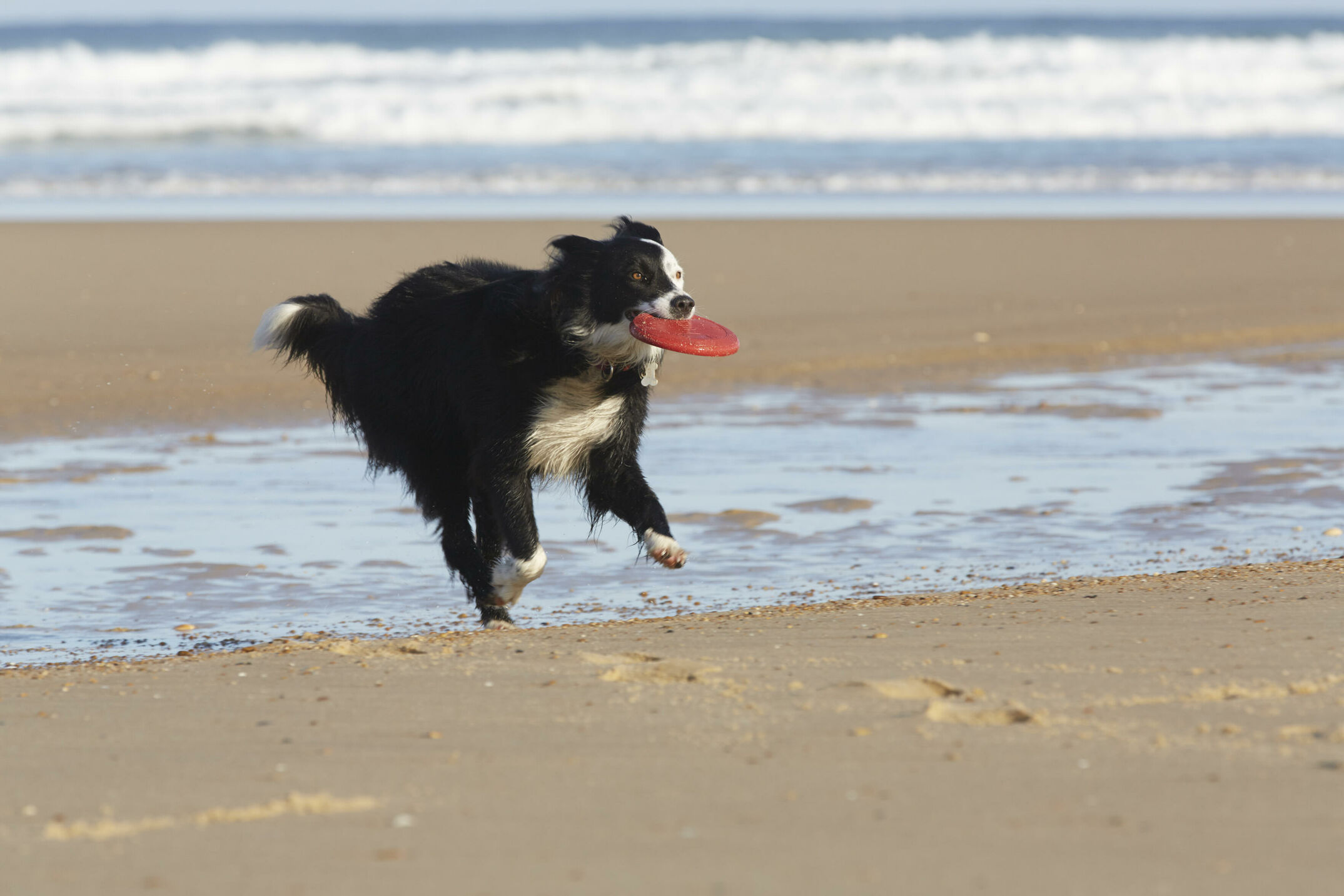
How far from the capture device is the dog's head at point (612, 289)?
499 cm

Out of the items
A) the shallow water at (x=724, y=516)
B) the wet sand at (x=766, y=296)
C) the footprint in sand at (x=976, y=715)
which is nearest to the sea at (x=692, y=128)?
the wet sand at (x=766, y=296)

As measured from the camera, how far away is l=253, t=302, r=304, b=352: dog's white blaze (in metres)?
5.85

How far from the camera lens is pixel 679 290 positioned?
512cm

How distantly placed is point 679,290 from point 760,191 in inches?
666

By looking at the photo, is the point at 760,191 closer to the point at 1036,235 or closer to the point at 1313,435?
the point at 1036,235

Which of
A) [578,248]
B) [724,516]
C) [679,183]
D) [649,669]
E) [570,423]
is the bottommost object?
[724,516]

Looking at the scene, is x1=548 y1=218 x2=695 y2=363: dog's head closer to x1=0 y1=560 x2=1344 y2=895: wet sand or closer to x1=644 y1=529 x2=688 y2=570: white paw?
x1=644 y1=529 x2=688 y2=570: white paw

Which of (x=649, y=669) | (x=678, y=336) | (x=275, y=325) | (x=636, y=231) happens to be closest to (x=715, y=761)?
(x=649, y=669)

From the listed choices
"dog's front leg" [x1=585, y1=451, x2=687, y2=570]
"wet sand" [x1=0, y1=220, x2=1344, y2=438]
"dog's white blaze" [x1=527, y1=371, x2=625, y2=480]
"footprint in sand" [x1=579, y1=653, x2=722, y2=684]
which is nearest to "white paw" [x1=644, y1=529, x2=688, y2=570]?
"dog's front leg" [x1=585, y1=451, x2=687, y2=570]

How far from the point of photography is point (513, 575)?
541 cm

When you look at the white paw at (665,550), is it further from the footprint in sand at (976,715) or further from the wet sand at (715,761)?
the footprint in sand at (976,715)

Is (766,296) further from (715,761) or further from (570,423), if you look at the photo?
(715,761)

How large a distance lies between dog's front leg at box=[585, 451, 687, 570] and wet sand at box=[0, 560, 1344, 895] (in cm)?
77

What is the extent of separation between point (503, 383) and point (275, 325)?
114 centimetres
